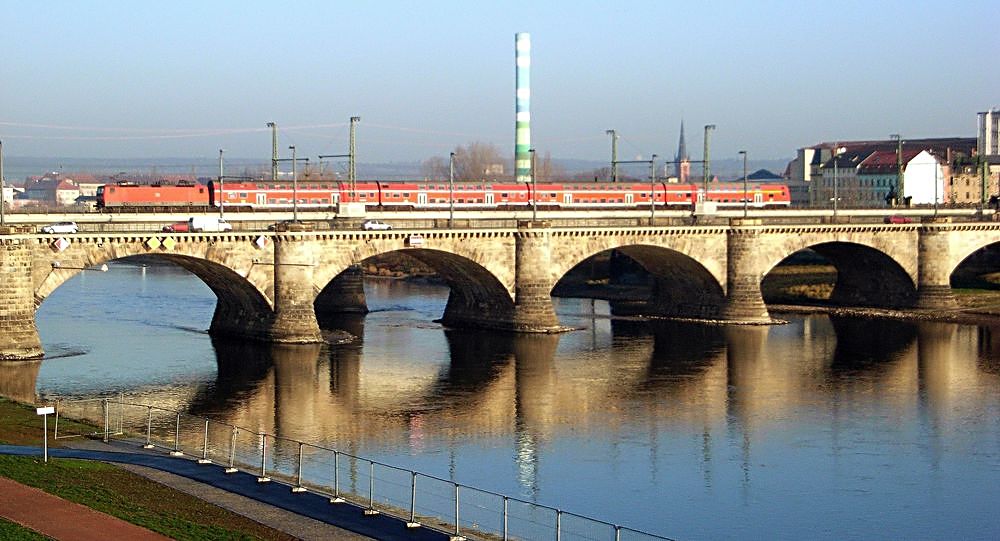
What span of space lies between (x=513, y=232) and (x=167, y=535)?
184 feet

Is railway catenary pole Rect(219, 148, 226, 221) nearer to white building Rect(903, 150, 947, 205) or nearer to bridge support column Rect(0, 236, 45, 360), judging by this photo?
bridge support column Rect(0, 236, 45, 360)

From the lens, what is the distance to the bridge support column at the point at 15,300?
2734 inches

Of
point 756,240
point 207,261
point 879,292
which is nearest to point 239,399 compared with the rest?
point 207,261

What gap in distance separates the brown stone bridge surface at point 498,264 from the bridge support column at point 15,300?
7cm

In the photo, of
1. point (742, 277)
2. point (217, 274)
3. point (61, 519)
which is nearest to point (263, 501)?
point (61, 519)

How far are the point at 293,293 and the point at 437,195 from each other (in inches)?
1219

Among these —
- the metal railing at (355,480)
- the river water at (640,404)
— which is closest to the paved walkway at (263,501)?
the metal railing at (355,480)

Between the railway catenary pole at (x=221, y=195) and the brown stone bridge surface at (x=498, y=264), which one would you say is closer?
the brown stone bridge surface at (x=498, y=264)

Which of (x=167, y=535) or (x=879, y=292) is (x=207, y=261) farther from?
(x=879, y=292)

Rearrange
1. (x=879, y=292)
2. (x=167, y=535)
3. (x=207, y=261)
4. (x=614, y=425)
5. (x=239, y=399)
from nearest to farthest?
(x=167, y=535)
(x=614, y=425)
(x=239, y=399)
(x=207, y=261)
(x=879, y=292)

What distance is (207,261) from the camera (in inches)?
3027

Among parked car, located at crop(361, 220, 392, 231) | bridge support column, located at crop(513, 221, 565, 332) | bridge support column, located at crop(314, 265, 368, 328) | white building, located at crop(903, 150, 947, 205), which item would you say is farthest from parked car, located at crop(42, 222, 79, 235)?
white building, located at crop(903, 150, 947, 205)

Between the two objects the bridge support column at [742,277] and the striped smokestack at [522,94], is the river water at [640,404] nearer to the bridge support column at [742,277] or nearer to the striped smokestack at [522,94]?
Result: the bridge support column at [742,277]

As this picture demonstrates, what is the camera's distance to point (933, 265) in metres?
107
